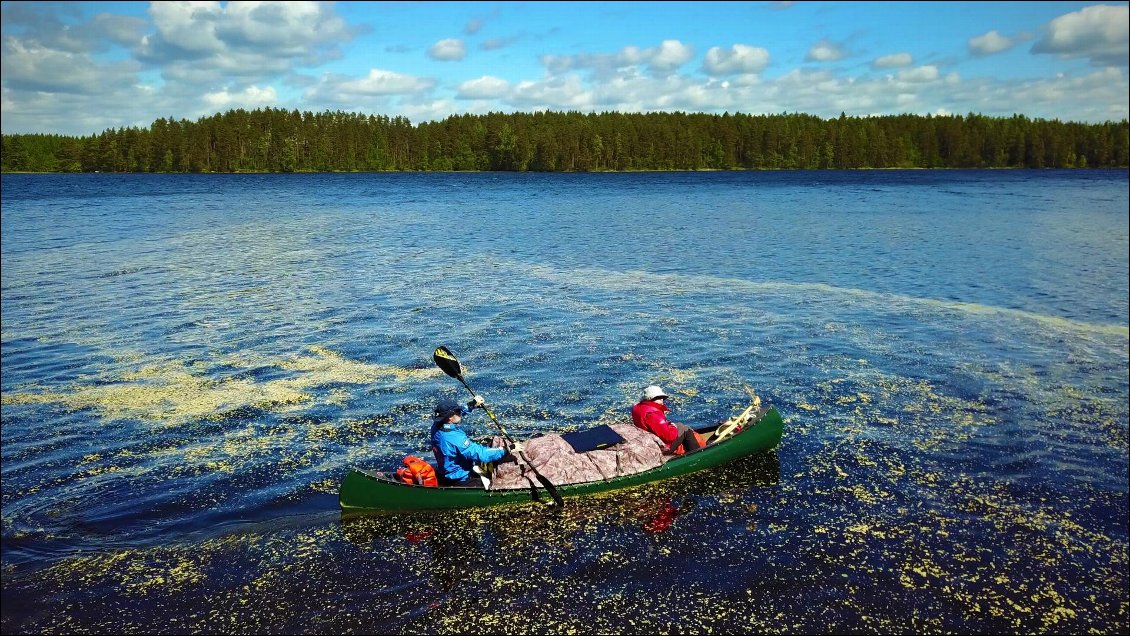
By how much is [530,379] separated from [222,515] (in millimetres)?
9503

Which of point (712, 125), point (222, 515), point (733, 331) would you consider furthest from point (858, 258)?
point (712, 125)

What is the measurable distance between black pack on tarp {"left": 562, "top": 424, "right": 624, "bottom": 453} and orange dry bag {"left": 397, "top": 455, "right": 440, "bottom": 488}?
2721 millimetres

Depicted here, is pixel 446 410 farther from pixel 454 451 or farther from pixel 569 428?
pixel 569 428

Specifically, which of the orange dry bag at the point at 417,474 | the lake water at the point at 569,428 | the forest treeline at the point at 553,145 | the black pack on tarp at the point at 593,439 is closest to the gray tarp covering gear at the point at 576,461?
the black pack on tarp at the point at 593,439

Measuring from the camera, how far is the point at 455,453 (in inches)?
563

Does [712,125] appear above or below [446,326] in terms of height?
above

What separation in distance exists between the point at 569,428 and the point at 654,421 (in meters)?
2.75

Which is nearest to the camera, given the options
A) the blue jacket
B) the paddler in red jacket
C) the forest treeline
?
the blue jacket

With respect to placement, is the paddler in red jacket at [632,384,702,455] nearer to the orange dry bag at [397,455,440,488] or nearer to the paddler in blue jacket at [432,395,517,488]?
the paddler in blue jacket at [432,395,517,488]

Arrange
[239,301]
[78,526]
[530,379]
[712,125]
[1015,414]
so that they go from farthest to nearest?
[712,125] < [239,301] < [530,379] < [1015,414] < [78,526]

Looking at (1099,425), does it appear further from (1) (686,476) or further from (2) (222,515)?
(2) (222,515)

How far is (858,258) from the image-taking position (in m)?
45.9

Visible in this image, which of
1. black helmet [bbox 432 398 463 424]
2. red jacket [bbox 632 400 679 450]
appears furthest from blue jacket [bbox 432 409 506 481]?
red jacket [bbox 632 400 679 450]

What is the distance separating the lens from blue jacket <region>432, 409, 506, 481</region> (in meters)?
14.2
